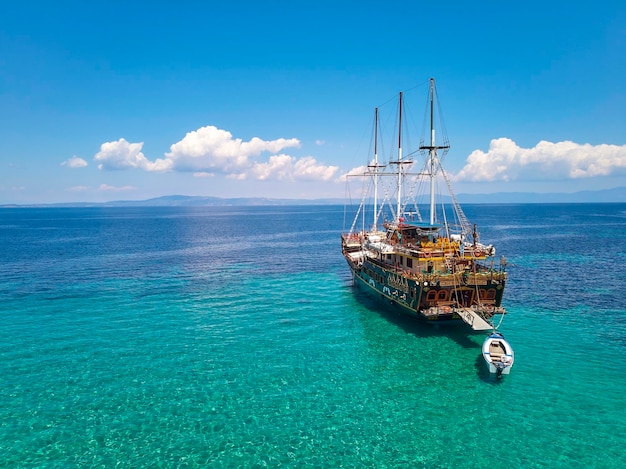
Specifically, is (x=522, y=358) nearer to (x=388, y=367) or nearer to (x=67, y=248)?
(x=388, y=367)

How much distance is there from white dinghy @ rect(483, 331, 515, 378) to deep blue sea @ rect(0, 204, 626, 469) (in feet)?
4.45

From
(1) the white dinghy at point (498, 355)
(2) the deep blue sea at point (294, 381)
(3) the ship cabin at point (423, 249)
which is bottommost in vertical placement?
(2) the deep blue sea at point (294, 381)

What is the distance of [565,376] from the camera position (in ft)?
105

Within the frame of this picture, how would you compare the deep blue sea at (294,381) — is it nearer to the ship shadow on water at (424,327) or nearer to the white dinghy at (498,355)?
the ship shadow on water at (424,327)

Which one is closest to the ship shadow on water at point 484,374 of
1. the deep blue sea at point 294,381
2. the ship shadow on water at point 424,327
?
the deep blue sea at point 294,381

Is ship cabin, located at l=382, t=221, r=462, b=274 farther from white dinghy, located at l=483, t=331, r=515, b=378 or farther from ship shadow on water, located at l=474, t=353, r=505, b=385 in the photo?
ship shadow on water, located at l=474, t=353, r=505, b=385

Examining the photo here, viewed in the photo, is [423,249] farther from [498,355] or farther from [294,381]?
[294,381]

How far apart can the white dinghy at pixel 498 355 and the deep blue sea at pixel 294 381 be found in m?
1.36

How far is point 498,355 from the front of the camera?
3309cm

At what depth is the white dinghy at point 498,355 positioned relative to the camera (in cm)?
3155

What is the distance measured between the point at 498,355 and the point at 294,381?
18.4 meters

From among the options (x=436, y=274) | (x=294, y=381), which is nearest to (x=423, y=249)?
(x=436, y=274)

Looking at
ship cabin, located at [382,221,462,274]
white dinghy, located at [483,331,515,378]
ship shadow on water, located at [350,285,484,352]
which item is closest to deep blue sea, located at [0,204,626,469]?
ship shadow on water, located at [350,285,484,352]

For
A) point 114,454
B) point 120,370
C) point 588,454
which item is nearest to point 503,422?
point 588,454
